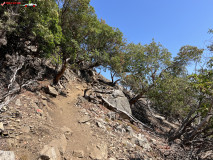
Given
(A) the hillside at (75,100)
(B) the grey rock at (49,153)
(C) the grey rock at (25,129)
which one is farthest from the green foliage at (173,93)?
(C) the grey rock at (25,129)

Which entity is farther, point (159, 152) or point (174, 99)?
point (174, 99)

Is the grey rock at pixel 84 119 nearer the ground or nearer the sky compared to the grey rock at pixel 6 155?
nearer the sky

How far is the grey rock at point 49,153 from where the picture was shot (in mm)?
4914

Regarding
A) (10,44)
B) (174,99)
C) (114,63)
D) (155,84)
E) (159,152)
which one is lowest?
(159,152)

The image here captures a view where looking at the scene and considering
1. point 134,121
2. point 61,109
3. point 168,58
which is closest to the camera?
point 61,109

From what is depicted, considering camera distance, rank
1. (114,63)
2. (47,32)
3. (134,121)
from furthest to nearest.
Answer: (114,63) < (134,121) < (47,32)

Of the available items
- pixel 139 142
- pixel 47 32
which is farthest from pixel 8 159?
pixel 47 32

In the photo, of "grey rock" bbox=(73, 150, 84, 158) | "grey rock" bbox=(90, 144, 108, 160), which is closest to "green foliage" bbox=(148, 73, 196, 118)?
"grey rock" bbox=(90, 144, 108, 160)

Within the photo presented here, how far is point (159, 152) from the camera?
9031 millimetres

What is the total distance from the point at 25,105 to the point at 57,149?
171 inches

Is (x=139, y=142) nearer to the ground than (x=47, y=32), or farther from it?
nearer to the ground

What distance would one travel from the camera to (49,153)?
16.8ft

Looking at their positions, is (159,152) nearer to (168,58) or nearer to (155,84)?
(155,84)

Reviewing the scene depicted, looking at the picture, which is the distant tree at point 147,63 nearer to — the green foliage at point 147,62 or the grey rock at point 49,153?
the green foliage at point 147,62
